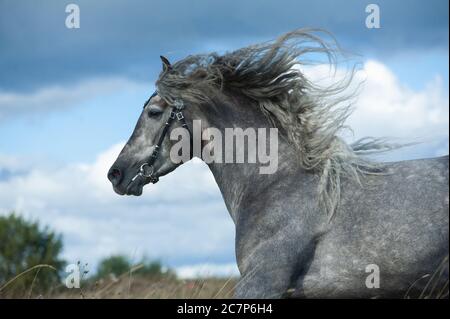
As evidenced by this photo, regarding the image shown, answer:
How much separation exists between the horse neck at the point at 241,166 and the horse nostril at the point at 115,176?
108 centimetres

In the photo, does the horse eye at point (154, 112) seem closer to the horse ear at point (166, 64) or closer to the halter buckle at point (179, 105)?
the halter buckle at point (179, 105)

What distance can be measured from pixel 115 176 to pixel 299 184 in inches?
88.1

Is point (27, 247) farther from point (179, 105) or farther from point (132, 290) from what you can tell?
point (179, 105)

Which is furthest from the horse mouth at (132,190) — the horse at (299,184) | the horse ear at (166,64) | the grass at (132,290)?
the grass at (132,290)

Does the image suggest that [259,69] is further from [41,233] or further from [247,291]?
[41,233]

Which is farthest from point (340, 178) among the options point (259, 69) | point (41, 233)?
point (41, 233)

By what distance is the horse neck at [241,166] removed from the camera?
7973 mm

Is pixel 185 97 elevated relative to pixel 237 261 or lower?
elevated

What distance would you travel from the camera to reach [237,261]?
7809mm

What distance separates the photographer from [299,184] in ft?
25.6

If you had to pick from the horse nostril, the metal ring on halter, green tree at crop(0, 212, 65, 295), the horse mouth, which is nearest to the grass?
the horse mouth

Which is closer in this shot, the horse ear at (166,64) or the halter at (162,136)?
the halter at (162,136)
